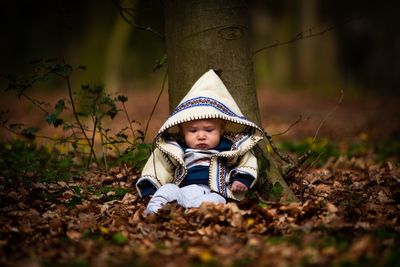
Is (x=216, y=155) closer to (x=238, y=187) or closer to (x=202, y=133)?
(x=202, y=133)

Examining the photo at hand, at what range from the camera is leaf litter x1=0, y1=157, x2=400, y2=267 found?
10.9 feet

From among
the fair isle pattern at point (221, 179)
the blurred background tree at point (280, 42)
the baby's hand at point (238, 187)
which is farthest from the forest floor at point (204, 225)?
the blurred background tree at point (280, 42)

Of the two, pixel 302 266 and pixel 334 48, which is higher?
pixel 334 48

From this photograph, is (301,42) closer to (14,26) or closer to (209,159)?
(14,26)

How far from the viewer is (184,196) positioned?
4758mm

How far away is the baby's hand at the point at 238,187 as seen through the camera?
474 centimetres

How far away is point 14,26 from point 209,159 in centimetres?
2880

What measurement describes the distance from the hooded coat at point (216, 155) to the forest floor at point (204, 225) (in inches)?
11.4

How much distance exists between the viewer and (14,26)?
3111 cm

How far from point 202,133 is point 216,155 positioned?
0.24 m

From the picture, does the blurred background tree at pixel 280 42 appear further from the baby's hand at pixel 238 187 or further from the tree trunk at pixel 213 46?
the baby's hand at pixel 238 187

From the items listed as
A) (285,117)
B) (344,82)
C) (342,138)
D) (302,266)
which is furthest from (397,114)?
(344,82)

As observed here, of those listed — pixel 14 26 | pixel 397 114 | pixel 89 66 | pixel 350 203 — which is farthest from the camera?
pixel 14 26

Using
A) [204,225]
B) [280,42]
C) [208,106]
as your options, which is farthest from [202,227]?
[280,42]
